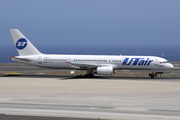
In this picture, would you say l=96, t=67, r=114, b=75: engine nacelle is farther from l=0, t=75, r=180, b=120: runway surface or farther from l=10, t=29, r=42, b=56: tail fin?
l=0, t=75, r=180, b=120: runway surface

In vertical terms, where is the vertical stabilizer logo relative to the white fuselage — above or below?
above

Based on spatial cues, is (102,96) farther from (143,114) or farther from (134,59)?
(134,59)

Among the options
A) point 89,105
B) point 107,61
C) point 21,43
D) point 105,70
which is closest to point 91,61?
point 107,61

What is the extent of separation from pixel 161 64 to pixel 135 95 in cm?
1981

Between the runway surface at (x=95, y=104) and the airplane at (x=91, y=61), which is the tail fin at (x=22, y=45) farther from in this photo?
the runway surface at (x=95, y=104)

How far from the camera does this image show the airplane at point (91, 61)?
44.9 m

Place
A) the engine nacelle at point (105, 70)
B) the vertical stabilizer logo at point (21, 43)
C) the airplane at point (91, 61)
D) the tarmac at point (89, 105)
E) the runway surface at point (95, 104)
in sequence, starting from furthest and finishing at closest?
the vertical stabilizer logo at point (21, 43) → the airplane at point (91, 61) → the engine nacelle at point (105, 70) → the runway surface at point (95, 104) → the tarmac at point (89, 105)

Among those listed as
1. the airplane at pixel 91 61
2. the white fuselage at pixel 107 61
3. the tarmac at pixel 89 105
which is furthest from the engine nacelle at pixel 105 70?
the tarmac at pixel 89 105

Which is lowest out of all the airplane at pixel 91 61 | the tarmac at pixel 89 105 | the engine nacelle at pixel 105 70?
the tarmac at pixel 89 105

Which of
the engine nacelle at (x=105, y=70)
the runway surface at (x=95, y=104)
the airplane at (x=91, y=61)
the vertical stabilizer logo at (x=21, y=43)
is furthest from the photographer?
the vertical stabilizer logo at (x=21, y=43)

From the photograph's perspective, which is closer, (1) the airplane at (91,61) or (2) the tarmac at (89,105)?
(2) the tarmac at (89,105)

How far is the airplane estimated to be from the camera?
4494 centimetres

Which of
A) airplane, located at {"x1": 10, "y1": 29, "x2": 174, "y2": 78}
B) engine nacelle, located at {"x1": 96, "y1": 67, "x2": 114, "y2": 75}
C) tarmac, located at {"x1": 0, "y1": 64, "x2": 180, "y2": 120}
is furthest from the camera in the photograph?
airplane, located at {"x1": 10, "y1": 29, "x2": 174, "y2": 78}

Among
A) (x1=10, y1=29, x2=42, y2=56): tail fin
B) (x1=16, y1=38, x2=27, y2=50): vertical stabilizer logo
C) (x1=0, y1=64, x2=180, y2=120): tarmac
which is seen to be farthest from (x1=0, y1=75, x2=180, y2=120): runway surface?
(x1=16, y1=38, x2=27, y2=50): vertical stabilizer logo
